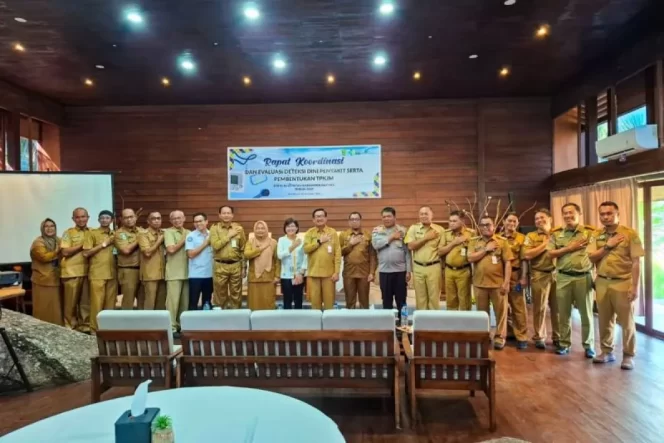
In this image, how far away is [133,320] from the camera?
9.80ft

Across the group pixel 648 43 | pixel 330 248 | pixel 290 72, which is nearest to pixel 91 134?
pixel 290 72

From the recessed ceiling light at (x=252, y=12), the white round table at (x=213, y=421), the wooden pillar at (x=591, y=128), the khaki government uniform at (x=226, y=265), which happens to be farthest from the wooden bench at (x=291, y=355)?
the wooden pillar at (x=591, y=128)

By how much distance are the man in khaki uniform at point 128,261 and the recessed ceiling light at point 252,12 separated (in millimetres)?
2887

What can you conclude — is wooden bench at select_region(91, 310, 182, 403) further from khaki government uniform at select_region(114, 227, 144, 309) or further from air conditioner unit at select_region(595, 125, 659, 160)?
air conditioner unit at select_region(595, 125, 659, 160)

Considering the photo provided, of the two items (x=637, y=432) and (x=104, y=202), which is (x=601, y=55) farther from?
(x=104, y=202)

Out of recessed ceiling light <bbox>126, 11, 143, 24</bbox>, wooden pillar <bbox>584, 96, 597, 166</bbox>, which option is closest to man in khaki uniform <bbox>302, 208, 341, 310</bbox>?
recessed ceiling light <bbox>126, 11, 143, 24</bbox>

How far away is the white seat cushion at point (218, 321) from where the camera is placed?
9.64 ft

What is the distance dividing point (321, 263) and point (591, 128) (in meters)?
5.17

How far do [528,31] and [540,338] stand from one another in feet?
12.2

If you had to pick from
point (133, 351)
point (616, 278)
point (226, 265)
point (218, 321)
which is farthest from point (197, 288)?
point (616, 278)

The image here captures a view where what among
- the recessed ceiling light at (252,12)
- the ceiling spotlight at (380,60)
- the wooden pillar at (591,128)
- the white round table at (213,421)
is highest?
the ceiling spotlight at (380,60)

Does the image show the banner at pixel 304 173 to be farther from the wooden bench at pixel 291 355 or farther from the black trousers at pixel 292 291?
the wooden bench at pixel 291 355

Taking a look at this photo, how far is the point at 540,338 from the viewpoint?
4.75 m

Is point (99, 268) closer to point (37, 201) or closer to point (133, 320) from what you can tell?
point (37, 201)
